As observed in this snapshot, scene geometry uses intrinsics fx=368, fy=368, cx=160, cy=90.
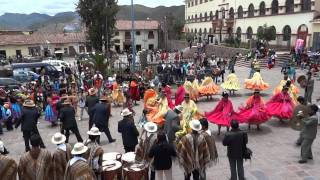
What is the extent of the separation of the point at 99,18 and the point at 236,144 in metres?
37.5

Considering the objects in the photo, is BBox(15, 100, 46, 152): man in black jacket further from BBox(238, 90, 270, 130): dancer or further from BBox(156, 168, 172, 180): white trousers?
BBox(238, 90, 270, 130): dancer

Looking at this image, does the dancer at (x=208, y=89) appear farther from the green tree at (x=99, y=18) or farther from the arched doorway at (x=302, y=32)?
the green tree at (x=99, y=18)

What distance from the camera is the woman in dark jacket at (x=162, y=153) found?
758 centimetres

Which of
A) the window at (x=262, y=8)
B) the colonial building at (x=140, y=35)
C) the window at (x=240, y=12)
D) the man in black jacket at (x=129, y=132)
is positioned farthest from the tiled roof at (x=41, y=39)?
the man in black jacket at (x=129, y=132)

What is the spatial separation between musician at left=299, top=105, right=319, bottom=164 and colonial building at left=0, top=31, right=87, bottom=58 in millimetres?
47078

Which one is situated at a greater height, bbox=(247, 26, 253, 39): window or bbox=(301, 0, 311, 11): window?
bbox=(301, 0, 311, 11): window

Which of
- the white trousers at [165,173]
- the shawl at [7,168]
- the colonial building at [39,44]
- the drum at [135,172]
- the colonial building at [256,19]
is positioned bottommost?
the white trousers at [165,173]

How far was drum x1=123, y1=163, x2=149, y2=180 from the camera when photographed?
290 inches

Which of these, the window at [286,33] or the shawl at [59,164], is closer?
the shawl at [59,164]

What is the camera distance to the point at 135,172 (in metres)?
7.35

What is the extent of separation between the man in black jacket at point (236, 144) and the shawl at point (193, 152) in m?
Result: 0.54

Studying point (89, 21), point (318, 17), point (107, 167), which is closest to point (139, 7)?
point (89, 21)

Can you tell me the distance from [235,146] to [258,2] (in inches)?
1536

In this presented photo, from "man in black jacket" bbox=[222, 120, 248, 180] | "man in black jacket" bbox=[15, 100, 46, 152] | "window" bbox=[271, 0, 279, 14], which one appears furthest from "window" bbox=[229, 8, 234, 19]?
"man in black jacket" bbox=[222, 120, 248, 180]
